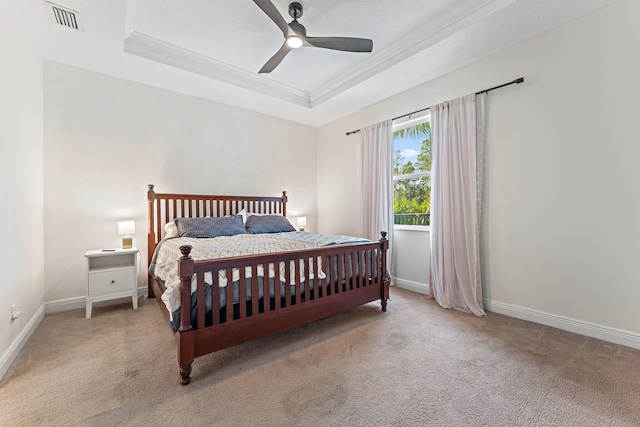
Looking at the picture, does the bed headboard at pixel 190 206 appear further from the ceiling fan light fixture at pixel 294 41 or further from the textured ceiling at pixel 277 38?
the ceiling fan light fixture at pixel 294 41

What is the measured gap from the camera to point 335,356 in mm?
2006

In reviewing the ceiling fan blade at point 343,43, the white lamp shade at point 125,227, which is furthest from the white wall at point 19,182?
the ceiling fan blade at point 343,43

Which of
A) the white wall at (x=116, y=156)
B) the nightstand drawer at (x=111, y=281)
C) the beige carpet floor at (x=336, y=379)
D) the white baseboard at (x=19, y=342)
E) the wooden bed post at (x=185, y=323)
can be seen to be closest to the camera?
the beige carpet floor at (x=336, y=379)

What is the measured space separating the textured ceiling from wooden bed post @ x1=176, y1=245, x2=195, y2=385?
7.30 feet

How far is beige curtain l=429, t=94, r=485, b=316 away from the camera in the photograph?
292cm

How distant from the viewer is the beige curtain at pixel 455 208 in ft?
9.57

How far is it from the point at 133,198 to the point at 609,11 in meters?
5.13

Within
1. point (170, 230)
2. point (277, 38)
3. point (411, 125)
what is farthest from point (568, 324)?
point (170, 230)

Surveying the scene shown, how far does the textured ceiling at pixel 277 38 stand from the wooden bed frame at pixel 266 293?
157 cm

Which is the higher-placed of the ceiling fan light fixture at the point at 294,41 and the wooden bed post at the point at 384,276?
the ceiling fan light fixture at the point at 294,41

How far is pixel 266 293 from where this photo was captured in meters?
2.08

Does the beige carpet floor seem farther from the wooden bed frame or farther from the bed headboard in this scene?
the bed headboard

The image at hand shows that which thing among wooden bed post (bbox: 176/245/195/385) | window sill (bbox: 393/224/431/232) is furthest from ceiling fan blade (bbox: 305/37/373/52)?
window sill (bbox: 393/224/431/232)

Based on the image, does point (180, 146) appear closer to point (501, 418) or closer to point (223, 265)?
point (223, 265)
